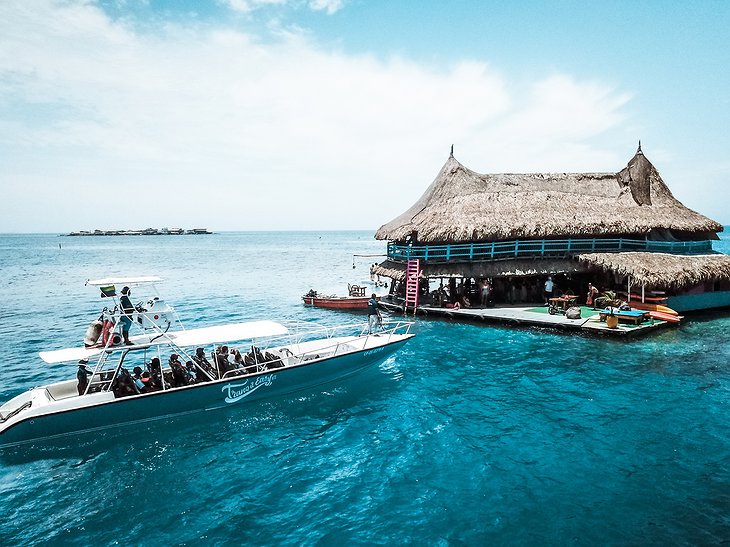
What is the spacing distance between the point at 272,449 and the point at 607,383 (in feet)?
41.7

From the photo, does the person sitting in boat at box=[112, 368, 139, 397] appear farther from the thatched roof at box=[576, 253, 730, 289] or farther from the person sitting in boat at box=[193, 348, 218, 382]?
the thatched roof at box=[576, 253, 730, 289]

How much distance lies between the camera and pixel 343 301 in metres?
34.1

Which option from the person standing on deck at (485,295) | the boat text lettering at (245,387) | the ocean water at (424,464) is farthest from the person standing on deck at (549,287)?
the boat text lettering at (245,387)

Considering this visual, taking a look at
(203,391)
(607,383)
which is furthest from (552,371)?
(203,391)

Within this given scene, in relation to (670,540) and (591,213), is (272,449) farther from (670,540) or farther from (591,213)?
(591,213)

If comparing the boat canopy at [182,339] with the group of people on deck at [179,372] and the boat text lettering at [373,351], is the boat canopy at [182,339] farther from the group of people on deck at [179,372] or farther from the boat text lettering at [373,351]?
the boat text lettering at [373,351]

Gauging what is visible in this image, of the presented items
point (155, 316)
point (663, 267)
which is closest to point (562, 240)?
point (663, 267)

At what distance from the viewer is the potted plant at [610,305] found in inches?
886

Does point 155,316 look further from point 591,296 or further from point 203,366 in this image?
point 591,296

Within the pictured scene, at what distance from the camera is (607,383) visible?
1670 centimetres

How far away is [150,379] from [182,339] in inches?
59.4

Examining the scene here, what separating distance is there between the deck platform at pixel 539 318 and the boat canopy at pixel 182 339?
1433 cm

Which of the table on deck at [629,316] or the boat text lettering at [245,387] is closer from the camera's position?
the boat text lettering at [245,387]

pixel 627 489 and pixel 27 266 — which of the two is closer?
pixel 627 489
